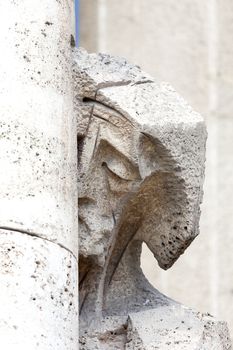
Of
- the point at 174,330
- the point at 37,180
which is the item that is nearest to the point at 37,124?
the point at 37,180

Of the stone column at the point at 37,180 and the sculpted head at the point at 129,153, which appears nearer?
the stone column at the point at 37,180

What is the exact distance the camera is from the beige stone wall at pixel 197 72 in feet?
29.4

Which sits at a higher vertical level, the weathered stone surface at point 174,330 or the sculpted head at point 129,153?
the sculpted head at point 129,153

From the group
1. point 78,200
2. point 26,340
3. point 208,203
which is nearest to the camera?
point 26,340

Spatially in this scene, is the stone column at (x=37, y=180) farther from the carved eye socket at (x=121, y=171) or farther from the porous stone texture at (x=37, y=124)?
the carved eye socket at (x=121, y=171)

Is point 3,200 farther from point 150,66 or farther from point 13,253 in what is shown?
point 150,66

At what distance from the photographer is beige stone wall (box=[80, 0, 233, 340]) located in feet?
29.4

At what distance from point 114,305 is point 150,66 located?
3471mm

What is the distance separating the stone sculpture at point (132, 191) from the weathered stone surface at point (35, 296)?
42cm

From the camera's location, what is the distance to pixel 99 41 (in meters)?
9.15

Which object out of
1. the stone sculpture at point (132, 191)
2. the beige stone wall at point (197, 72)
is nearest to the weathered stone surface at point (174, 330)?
the stone sculpture at point (132, 191)

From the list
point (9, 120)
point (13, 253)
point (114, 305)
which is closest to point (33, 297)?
point (13, 253)

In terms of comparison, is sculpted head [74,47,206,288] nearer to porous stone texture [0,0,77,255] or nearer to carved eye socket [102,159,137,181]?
carved eye socket [102,159,137,181]

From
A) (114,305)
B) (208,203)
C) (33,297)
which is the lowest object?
(208,203)
